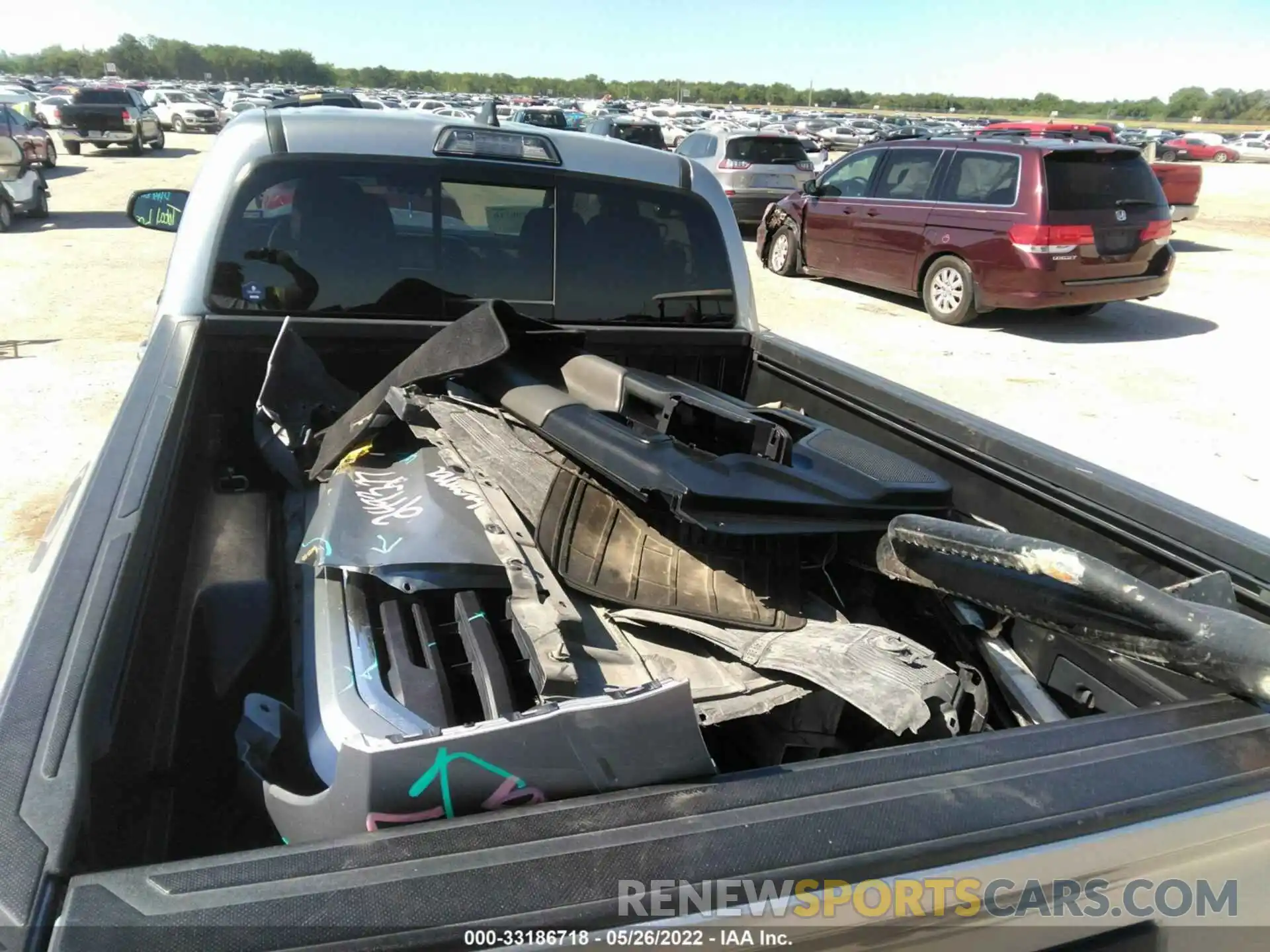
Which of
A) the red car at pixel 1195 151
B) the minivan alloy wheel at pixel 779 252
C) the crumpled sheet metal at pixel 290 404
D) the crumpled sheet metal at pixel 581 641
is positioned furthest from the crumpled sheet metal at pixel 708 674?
the red car at pixel 1195 151

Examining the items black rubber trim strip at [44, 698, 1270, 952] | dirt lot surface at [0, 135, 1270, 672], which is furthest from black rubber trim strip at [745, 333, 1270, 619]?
dirt lot surface at [0, 135, 1270, 672]

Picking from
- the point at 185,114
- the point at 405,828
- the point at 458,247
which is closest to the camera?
the point at 405,828

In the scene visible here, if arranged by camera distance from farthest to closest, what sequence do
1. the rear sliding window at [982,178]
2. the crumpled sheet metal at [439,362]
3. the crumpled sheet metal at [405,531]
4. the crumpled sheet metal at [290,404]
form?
the rear sliding window at [982,178], the crumpled sheet metal at [290,404], the crumpled sheet metal at [439,362], the crumpled sheet metal at [405,531]

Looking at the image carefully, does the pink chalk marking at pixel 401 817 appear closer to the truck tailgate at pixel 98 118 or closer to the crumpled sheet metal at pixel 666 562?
the crumpled sheet metal at pixel 666 562

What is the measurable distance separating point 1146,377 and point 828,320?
3.45 metres

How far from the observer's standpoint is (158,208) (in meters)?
3.56

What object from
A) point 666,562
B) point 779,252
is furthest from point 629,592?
point 779,252

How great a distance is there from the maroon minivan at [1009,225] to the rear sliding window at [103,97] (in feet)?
84.6

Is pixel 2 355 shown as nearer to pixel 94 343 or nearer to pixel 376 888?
pixel 94 343

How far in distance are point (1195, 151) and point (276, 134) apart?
43754mm

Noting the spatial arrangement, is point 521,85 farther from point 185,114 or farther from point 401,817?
point 401,817

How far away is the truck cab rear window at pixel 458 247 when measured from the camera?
9.57ft

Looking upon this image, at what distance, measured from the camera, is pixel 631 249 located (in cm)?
325

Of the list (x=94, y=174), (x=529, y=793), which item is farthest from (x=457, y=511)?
(x=94, y=174)
